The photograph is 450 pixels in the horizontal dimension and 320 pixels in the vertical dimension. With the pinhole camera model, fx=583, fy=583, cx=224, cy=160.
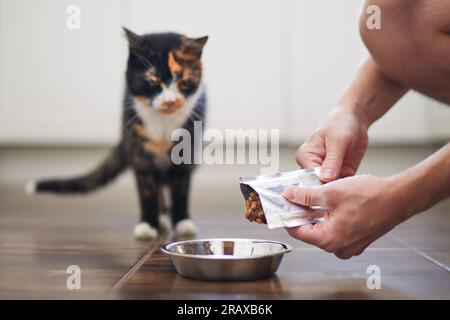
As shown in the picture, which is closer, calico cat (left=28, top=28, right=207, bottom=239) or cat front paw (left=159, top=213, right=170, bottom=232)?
calico cat (left=28, top=28, right=207, bottom=239)

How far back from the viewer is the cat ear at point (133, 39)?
3.84 feet

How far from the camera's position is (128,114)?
4.37ft

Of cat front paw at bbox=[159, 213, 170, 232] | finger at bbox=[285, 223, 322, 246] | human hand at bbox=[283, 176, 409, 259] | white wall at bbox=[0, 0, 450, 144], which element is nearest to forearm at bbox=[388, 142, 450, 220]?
human hand at bbox=[283, 176, 409, 259]

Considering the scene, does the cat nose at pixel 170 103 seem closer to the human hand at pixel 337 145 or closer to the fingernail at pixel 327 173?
the human hand at pixel 337 145

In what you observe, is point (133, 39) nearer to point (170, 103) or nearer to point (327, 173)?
point (170, 103)

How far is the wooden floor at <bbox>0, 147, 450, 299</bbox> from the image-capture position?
790 mm

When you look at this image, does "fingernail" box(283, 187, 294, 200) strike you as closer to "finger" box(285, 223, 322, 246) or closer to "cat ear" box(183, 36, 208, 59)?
"finger" box(285, 223, 322, 246)

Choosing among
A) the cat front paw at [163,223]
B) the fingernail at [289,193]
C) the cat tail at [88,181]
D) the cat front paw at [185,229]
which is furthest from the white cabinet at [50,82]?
the fingernail at [289,193]

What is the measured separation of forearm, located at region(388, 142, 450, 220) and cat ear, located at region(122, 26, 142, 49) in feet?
1.98

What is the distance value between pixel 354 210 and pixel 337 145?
0.70 feet

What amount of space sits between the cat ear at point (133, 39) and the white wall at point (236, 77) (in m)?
0.95
